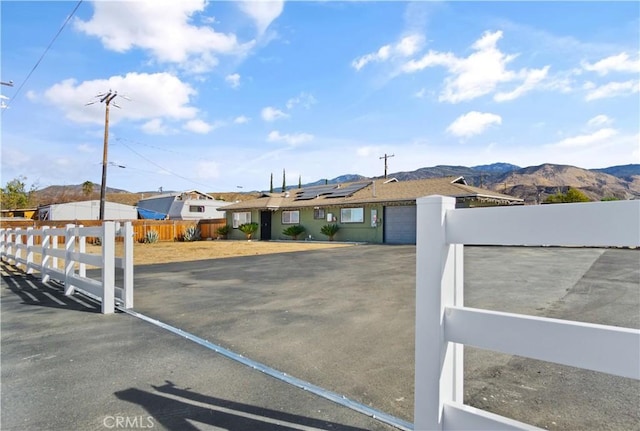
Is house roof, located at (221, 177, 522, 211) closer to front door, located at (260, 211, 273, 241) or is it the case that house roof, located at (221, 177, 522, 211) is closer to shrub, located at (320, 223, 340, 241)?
front door, located at (260, 211, 273, 241)

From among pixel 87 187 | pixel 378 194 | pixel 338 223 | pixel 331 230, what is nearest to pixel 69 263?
pixel 331 230

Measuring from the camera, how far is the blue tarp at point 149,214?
146ft

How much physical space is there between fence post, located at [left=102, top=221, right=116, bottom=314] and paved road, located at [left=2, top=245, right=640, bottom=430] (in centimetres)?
25

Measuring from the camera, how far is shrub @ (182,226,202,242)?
28812 mm

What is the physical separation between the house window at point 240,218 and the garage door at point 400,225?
12.6 meters

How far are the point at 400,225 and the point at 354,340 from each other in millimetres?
18952

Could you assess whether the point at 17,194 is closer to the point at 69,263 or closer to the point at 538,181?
the point at 69,263

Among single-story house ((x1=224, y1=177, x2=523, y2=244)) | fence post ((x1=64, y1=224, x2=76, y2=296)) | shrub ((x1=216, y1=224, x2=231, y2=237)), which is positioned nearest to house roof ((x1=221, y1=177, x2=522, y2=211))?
single-story house ((x1=224, y1=177, x2=523, y2=244))

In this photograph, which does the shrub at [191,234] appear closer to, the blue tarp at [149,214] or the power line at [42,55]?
the power line at [42,55]

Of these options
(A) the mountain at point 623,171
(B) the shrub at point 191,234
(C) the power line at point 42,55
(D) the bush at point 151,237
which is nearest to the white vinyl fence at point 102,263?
(C) the power line at point 42,55

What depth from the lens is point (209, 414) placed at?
2.30 m

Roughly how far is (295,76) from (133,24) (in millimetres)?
6498

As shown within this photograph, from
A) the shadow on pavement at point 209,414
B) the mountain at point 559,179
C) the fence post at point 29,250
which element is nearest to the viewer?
the shadow on pavement at point 209,414

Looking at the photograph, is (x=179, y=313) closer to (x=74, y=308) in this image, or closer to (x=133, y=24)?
(x=74, y=308)
